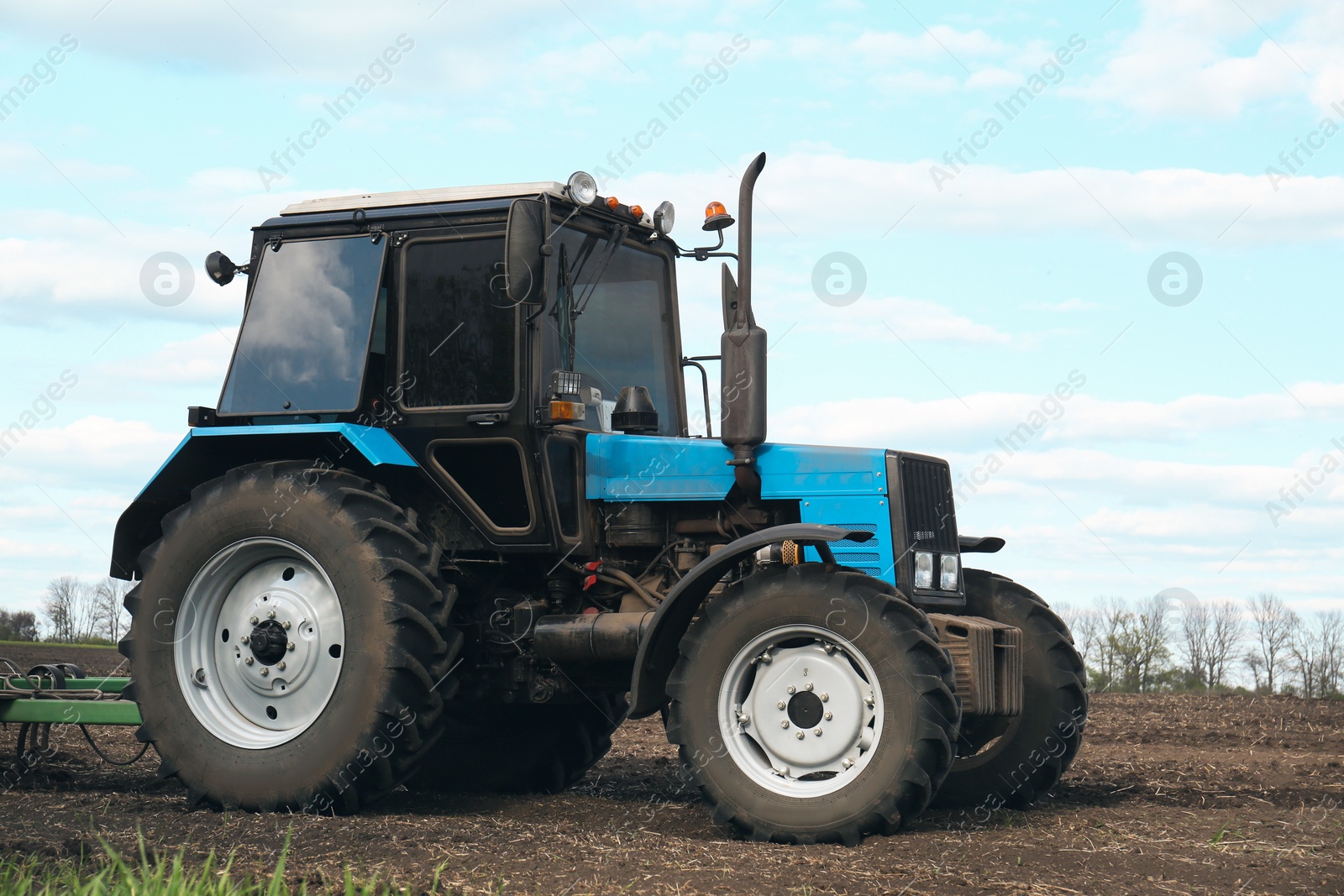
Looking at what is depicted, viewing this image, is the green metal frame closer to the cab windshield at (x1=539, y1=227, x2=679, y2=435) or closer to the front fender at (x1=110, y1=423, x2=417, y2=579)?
the front fender at (x1=110, y1=423, x2=417, y2=579)

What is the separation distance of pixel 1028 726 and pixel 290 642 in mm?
3845

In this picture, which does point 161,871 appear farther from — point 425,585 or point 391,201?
point 391,201

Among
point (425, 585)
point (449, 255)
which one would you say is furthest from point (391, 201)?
point (425, 585)

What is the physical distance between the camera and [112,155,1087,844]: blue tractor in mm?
5902

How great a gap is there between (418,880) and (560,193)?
12.1 ft

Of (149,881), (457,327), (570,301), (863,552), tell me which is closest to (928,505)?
(863,552)

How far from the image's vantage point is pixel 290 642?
6715 mm

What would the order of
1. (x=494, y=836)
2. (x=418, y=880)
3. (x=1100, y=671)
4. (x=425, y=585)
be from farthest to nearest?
(x=1100, y=671) < (x=425, y=585) < (x=494, y=836) < (x=418, y=880)

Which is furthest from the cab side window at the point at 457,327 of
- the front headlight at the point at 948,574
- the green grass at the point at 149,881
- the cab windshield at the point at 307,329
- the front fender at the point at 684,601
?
the green grass at the point at 149,881

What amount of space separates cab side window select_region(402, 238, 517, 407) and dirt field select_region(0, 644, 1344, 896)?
7.02 feet

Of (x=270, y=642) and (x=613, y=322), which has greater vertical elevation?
(x=613, y=322)

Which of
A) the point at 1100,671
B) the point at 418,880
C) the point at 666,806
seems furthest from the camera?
the point at 1100,671

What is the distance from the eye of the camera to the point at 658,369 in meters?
7.68

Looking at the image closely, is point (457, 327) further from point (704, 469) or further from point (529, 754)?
point (529, 754)
